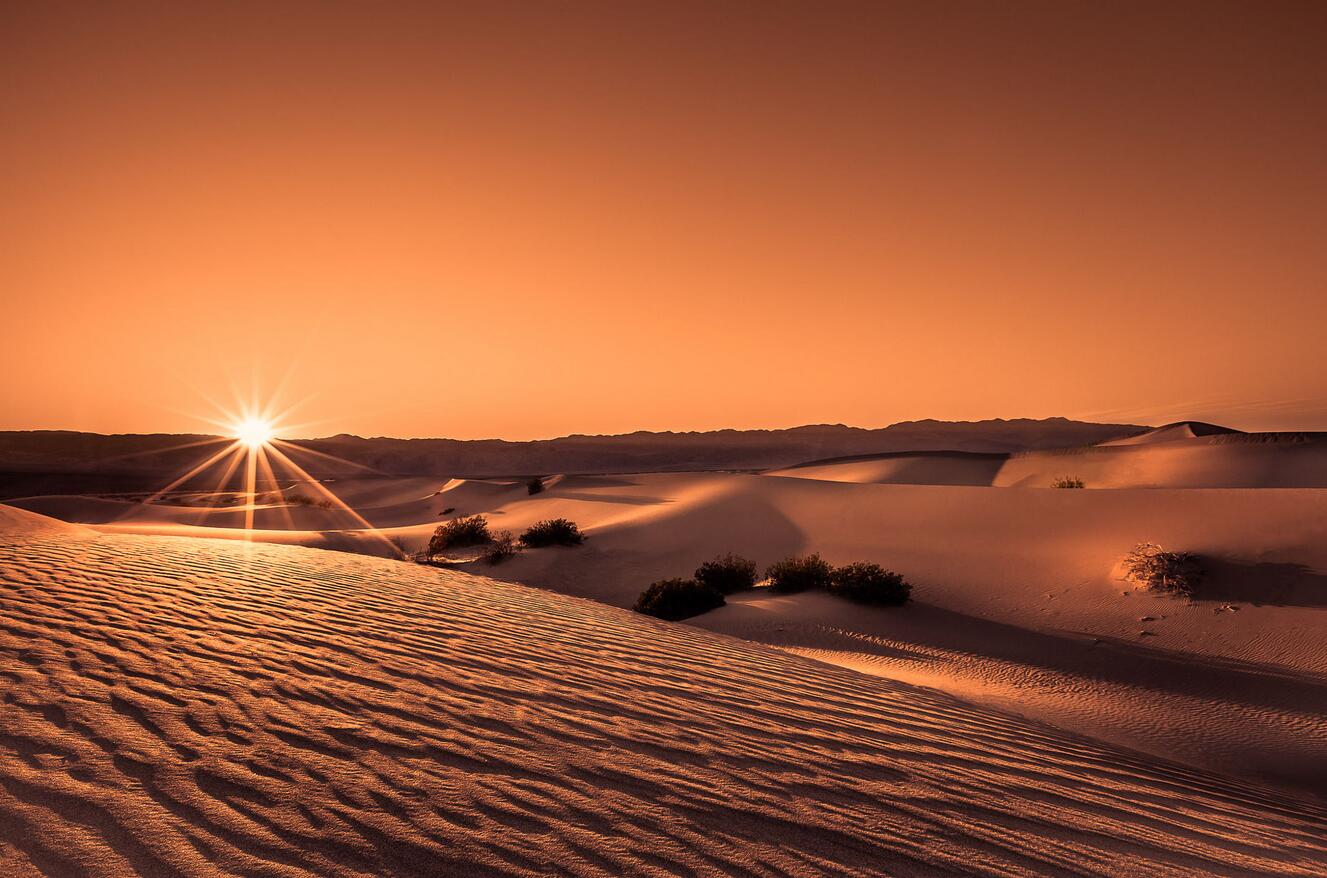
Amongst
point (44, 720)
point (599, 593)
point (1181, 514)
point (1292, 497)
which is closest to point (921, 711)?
point (44, 720)

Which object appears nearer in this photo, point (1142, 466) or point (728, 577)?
point (728, 577)

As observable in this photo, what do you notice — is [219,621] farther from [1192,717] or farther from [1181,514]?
[1181,514]

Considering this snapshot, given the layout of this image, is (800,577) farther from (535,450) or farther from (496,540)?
(535,450)

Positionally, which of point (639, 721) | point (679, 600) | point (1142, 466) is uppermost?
point (1142, 466)

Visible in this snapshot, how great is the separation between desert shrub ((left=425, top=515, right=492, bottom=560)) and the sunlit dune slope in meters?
13.5

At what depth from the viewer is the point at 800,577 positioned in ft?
42.4

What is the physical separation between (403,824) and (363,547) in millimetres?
18567

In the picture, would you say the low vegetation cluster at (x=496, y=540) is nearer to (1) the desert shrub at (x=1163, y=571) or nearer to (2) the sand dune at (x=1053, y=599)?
(2) the sand dune at (x=1053, y=599)

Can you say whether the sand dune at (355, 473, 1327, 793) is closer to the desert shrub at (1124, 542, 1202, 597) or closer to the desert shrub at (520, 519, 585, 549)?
the desert shrub at (1124, 542, 1202, 597)

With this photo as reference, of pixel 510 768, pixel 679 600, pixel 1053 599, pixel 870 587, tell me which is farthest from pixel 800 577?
pixel 510 768

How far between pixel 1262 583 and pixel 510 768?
1241cm

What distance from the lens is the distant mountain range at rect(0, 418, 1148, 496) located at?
78.5 metres

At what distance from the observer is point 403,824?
263 centimetres

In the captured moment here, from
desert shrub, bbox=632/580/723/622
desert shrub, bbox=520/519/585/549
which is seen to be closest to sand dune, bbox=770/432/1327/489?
desert shrub, bbox=520/519/585/549
